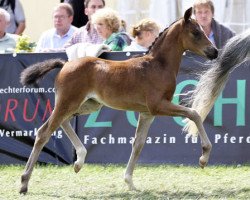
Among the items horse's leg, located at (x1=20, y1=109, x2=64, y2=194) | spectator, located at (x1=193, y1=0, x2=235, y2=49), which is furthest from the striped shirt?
horse's leg, located at (x1=20, y1=109, x2=64, y2=194)

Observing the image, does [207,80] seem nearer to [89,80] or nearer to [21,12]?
[89,80]

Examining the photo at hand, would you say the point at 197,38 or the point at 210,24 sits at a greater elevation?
the point at 197,38

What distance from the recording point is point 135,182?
31.1 feet

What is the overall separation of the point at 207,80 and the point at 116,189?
4.87ft

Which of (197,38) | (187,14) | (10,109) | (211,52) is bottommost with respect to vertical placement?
(10,109)

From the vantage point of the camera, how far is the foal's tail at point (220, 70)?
9.38 m

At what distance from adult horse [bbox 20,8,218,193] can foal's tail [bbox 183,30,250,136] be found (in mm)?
667

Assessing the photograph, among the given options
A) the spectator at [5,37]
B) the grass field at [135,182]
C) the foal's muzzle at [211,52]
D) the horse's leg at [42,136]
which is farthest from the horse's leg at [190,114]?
the spectator at [5,37]

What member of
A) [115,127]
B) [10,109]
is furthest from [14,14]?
[115,127]

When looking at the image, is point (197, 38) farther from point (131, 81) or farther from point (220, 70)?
point (220, 70)

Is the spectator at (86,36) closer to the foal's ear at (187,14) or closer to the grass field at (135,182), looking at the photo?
the grass field at (135,182)

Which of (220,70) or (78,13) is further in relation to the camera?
(78,13)

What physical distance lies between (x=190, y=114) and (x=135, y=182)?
1.32 m

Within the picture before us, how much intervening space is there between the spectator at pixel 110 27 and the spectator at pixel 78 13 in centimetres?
213
